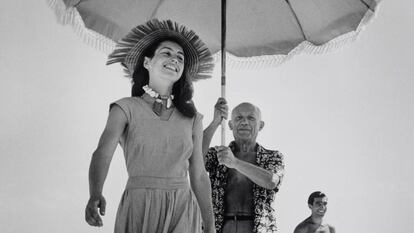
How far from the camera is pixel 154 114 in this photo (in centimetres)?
232

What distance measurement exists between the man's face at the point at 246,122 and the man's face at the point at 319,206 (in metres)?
1.38

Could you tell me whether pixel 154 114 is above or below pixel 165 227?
above

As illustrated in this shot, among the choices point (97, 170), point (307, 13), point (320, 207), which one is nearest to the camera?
point (97, 170)

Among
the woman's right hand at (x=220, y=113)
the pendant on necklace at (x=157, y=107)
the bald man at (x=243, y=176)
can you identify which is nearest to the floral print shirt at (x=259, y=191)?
the bald man at (x=243, y=176)

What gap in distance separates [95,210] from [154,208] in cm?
27

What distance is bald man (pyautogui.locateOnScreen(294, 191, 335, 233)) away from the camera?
459 centimetres

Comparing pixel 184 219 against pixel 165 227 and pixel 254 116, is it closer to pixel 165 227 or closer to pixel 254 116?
pixel 165 227

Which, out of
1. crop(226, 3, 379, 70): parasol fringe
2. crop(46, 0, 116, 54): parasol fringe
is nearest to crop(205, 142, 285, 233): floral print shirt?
crop(226, 3, 379, 70): parasol fringe

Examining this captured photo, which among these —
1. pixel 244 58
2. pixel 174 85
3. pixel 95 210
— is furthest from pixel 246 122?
pixel 95 210

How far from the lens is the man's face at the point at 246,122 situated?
3.45 m

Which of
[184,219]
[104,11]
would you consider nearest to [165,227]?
[184,219]

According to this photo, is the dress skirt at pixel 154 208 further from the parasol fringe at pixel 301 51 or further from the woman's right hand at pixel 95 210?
the parasol fringe at pixel 301 51

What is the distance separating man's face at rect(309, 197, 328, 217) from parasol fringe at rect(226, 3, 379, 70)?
4.17ft

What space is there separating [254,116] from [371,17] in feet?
2.81
